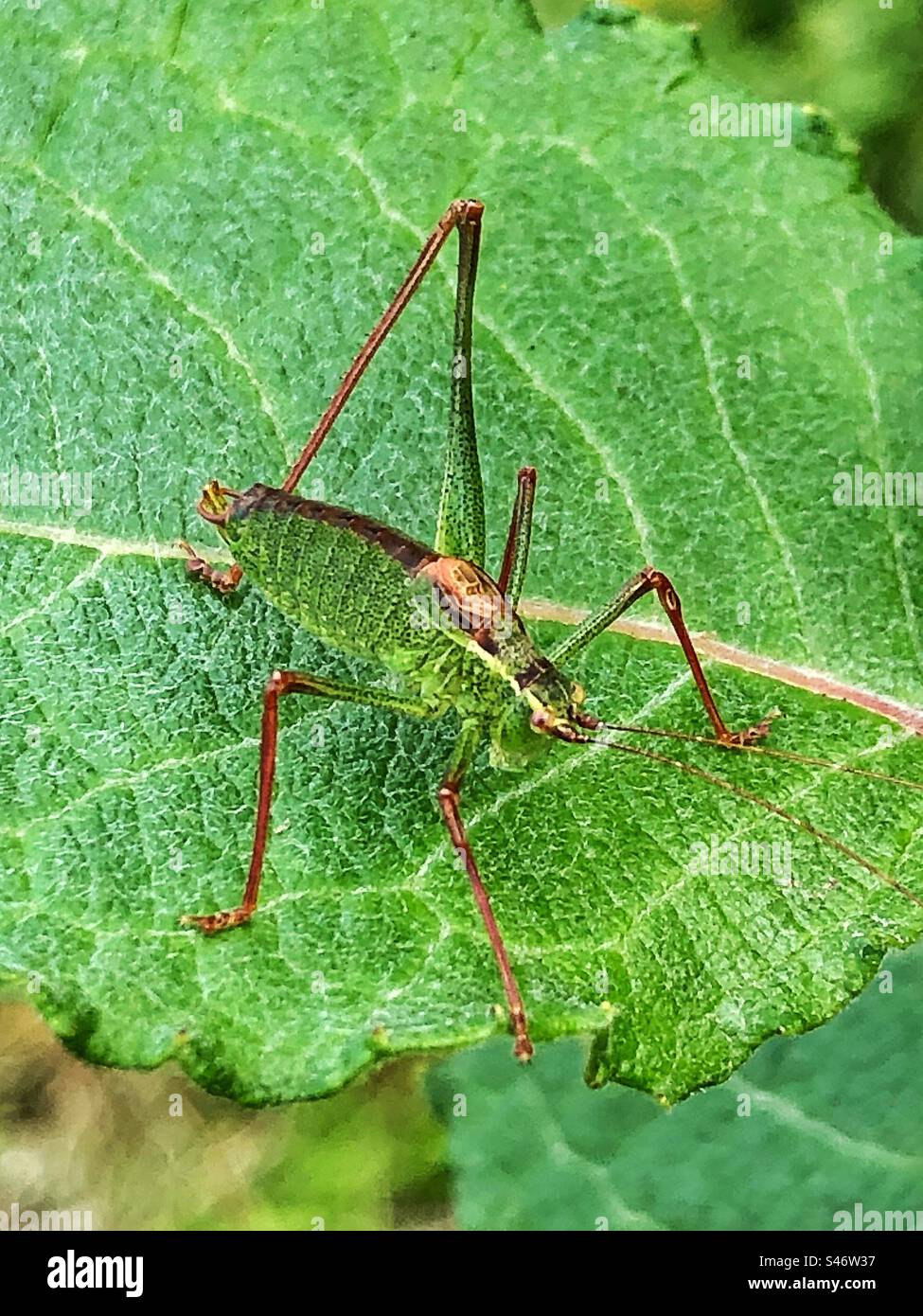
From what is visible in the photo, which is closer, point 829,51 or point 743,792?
point 743,792

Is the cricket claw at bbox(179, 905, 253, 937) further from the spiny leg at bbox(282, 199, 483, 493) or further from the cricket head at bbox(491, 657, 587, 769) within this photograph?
the spiny leg at bbox(282, 199, 483, 493)

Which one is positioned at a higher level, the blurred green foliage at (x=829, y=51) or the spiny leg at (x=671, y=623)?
the blurred green foliage at (x=829, y=51)

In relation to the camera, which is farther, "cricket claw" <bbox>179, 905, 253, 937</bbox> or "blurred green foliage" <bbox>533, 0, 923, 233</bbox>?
"blurred green foliage" <bbox>533, 0, 923, 233</bbox>

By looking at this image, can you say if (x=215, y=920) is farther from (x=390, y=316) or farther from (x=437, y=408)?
(x=390, y=316)

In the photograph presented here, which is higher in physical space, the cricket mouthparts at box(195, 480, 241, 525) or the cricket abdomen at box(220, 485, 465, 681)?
the cricket mouthparts at box(195, 480, 241, 525)

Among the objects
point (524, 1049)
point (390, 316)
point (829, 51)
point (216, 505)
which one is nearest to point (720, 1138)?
point (524, 1049)

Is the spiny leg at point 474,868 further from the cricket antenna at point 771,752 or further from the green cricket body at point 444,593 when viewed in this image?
the cricket antenna at point 771,752

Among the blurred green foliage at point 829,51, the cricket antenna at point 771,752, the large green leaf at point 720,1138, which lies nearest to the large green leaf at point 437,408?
the cricket antenna at point 771,752

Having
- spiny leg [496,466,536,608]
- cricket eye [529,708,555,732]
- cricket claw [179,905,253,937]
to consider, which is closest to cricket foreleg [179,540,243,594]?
spiny leg [496,466,536,608]
